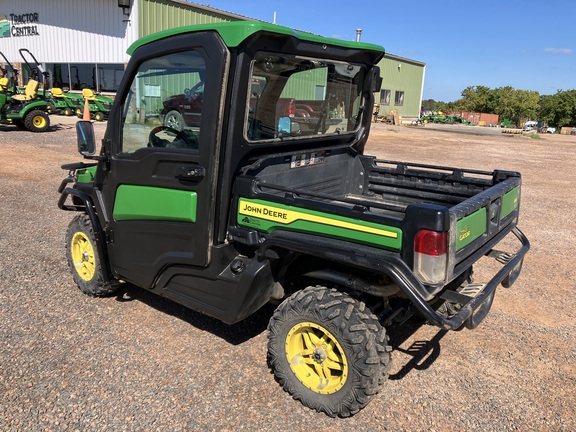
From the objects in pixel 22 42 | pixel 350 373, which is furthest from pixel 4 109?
pixel 350 373

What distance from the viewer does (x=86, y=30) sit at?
21828mm

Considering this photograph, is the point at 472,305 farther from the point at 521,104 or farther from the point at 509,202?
the point at 521,104

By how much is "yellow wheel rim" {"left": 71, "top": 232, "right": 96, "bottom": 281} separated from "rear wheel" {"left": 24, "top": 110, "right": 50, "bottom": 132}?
42.2ft

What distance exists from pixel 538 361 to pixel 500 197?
1.24 metres

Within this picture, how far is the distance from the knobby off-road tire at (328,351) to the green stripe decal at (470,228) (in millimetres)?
634

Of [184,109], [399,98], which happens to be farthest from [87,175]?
[399,98]

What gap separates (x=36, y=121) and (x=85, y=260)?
43.4ft

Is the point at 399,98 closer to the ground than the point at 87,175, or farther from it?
farther from it

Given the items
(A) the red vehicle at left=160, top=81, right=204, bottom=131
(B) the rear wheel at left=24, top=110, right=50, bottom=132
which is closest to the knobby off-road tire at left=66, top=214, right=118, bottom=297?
(A) the red vehicle at left=160, top=81, right=204, bottom=131

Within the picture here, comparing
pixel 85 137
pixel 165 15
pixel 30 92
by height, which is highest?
pixel 165 15

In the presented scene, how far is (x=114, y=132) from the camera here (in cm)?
350

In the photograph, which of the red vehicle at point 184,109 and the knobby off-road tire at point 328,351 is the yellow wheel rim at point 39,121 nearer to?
the red vehicle at point 184,109

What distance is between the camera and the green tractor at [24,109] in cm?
1474

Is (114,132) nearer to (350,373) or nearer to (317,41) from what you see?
(317,41)
